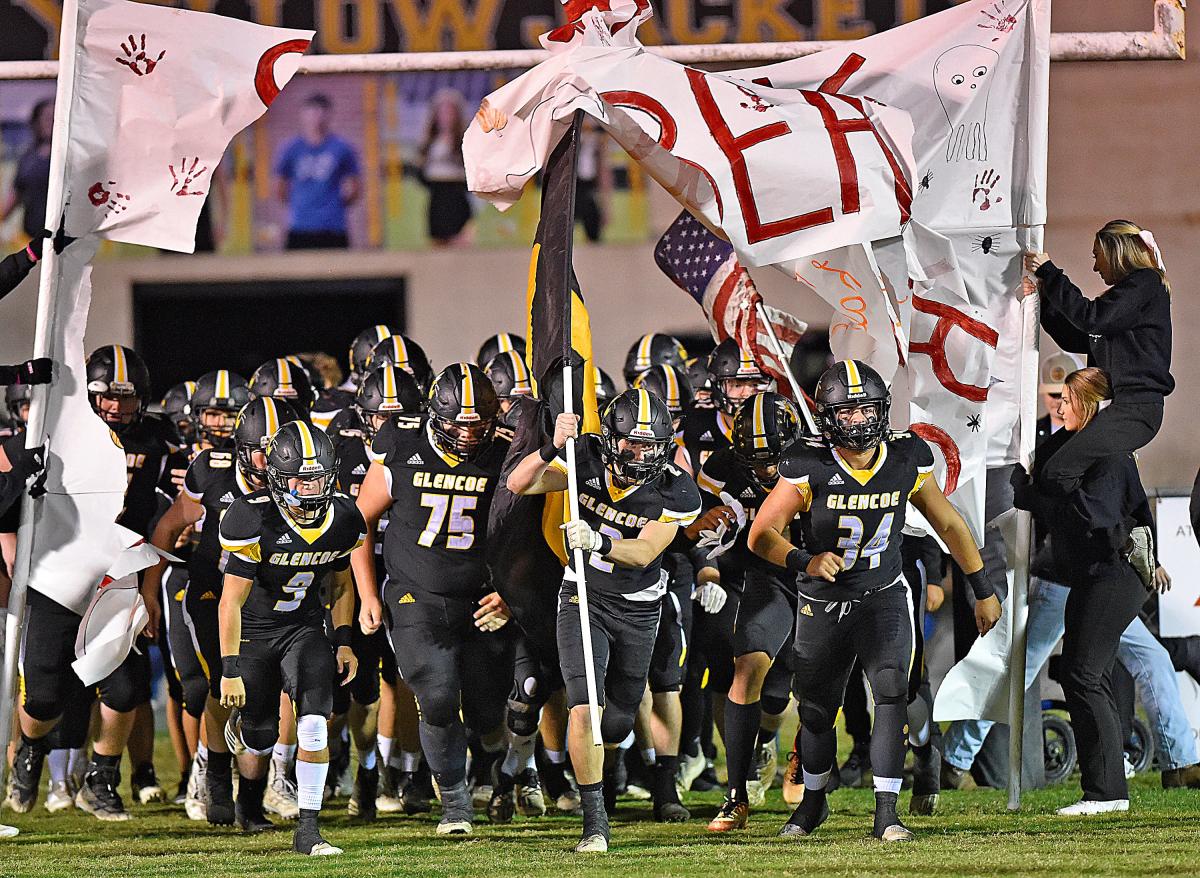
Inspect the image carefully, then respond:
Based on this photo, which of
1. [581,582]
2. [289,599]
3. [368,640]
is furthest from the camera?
[368,640]

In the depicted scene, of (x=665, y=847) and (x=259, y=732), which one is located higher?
(x=259, y=732)

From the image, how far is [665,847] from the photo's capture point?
7.17 metres

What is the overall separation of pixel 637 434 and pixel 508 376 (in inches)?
85.7

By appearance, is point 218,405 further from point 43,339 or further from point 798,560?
point 798,560

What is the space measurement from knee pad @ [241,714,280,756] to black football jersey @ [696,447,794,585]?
2229 mm

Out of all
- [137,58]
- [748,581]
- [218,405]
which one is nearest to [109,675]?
[218,405]

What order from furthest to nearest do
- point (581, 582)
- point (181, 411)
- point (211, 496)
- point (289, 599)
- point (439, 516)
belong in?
point (181, 411), point (211, 496), point (439, 516), point (289, 599), point (581, 582)

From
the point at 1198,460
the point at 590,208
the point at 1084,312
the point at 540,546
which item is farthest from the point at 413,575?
the point at 1198,460

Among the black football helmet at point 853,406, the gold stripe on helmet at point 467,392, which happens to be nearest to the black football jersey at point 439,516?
the gold stripe on helmet at point 467,392

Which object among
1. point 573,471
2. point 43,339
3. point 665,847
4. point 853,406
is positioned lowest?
point 665,847

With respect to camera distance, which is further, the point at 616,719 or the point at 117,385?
the point at 117,385

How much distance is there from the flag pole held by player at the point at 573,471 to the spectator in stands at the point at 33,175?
758 centimetres

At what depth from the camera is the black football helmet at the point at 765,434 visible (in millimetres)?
8305

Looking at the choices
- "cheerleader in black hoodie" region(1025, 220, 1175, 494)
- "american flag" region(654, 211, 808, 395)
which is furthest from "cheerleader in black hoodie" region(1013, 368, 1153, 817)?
"american flag" region(654, 211, 808, 395)
